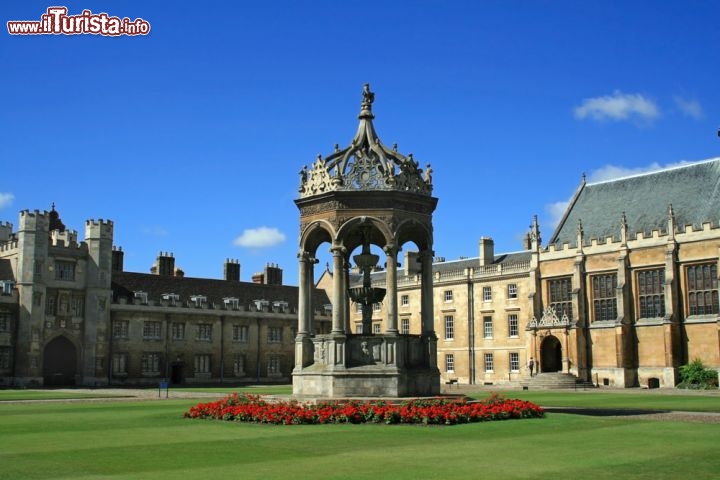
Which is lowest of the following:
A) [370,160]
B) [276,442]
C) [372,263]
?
[276,442]

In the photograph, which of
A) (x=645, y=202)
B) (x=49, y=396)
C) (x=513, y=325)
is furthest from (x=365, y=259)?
(x=513, y=325)

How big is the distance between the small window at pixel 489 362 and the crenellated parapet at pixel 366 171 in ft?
149

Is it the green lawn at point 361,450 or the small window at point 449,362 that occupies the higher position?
the small window at point 449,362

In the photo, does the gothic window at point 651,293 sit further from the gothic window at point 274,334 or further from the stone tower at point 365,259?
the stone tower at point 365,259

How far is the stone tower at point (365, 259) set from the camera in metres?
24.0

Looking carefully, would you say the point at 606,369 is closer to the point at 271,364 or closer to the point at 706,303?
the point at 706,303

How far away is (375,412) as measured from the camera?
1973 centimetres

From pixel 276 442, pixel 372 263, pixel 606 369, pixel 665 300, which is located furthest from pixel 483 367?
pixel 276 442

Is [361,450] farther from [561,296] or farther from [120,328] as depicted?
[120,328]

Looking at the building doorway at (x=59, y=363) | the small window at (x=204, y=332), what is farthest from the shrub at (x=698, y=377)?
the building doorway at (x=59, y=363)

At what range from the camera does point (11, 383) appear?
206ft

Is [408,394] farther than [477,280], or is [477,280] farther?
[477,280]

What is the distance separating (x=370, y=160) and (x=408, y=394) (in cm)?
711

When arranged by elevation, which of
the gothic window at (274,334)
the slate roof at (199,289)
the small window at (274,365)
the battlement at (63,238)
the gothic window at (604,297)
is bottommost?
the small window at (274,365)
